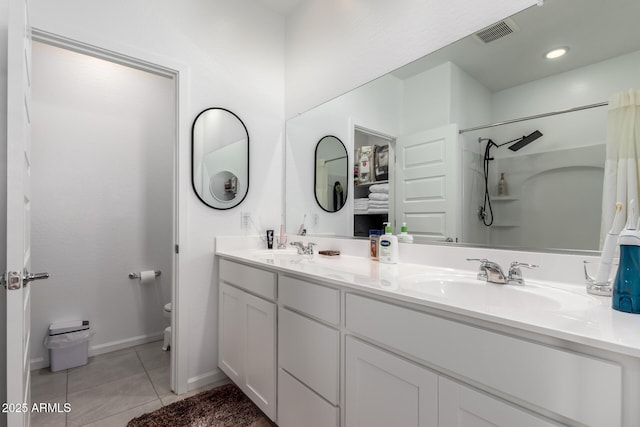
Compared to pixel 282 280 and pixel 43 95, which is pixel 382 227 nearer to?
pixel 282 280

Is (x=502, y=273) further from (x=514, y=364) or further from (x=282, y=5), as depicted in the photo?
(x=282, y=5)

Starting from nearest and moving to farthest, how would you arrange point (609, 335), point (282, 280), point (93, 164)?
point (609, 335) < point (282, 280) < point (93, 164)

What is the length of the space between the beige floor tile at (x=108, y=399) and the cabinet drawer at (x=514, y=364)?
1.69 m

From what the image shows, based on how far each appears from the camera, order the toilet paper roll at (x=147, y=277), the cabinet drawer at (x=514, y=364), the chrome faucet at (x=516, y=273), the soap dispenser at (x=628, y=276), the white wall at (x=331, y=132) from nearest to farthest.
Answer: the cabinet drawer at (x=514, y=364), the soap dispenser at (x=628, y=276), the chrome faucet at (x=516, y=273), the white wall at (x=331, y=132), the toilet paper roll at (x=147, y=277)

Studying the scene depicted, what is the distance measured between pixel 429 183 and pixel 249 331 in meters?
1.22

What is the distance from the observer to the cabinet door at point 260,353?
1.47 meters

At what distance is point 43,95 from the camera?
224 centimetres

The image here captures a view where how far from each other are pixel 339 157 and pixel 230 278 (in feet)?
3.47

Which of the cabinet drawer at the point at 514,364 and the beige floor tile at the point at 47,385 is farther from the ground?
the cabinet drawer at the point at 514,364

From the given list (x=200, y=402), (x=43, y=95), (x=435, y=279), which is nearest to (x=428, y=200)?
(x=435, y=279)

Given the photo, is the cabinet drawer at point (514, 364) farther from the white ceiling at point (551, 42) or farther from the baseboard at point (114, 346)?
the baseboard at point (114, 346)

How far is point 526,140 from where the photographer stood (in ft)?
3.94

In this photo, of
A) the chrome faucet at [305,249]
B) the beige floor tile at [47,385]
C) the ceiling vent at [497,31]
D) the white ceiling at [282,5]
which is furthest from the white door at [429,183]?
the beige floor tile at [47,385]

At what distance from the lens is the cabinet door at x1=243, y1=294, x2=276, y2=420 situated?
147 centimetres
